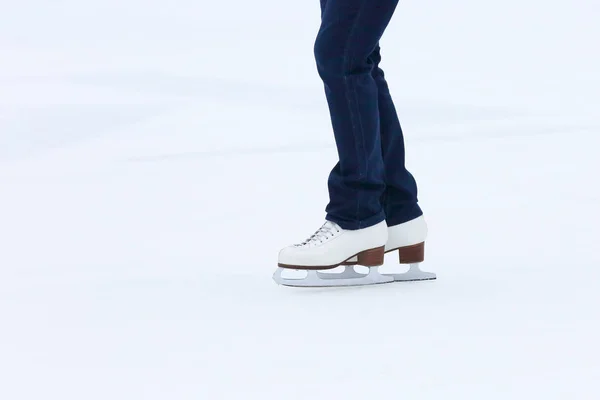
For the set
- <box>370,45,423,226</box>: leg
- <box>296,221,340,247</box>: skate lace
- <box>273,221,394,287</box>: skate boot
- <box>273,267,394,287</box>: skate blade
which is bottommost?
<box>273,267,394,287</box>: skate blade

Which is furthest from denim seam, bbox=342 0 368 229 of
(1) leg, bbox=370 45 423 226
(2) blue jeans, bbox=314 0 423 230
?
(1) leg, bbox=370 45 423 226

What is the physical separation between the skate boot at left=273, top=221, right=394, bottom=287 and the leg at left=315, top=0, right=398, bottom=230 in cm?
2

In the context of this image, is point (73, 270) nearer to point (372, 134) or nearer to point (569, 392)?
point (372, 134)

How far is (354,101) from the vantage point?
2.17m

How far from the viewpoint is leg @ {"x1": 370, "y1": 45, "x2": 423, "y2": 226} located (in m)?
2.28

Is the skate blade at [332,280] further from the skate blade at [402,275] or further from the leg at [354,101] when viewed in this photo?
the leg at [354,101]

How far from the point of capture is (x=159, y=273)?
230 centimetres

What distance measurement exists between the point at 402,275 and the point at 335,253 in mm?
157

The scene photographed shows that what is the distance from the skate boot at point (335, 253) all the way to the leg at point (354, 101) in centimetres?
2

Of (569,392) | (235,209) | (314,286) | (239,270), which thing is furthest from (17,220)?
(569,392)

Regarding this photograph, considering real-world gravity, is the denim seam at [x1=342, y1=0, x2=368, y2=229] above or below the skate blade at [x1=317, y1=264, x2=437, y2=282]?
above

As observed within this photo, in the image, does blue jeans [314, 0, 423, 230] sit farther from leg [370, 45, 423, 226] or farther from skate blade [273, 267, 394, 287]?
skate blade [273, 267, 394, 287]

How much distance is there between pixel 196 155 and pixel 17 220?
119 centimetres

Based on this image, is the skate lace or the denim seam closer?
the denim seam
